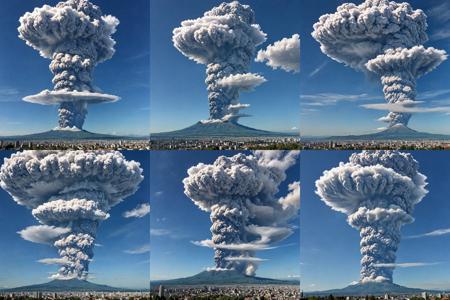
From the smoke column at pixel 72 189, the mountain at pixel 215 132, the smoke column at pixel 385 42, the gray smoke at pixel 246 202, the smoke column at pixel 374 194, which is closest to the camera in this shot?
the smoke column at pixel 374 194

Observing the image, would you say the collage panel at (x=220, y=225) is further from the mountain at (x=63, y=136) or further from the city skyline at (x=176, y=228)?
the mountain at (x=63, y=136)

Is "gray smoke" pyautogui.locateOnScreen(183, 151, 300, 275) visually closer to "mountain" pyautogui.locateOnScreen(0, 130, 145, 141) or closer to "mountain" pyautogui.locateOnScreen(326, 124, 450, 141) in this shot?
"mountain" pyautogui.locateOnScreen(326, 124, 450, 141)

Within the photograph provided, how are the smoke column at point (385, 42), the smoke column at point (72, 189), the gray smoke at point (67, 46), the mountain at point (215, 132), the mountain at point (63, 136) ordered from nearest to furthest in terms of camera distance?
the smoke column at point (385, 42) < the smoke column at point (72, 189) < the gray smoke at point (67, 46) < the mountain at point (63, 136) < the mountain at point (215, 132)

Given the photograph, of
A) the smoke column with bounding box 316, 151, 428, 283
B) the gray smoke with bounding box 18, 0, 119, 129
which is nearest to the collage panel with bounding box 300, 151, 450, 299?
the smoke column with bounding box 316, 151, 428, 283

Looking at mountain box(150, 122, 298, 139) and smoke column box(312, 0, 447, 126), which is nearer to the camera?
smoke column box(312, 0, 447, 126)

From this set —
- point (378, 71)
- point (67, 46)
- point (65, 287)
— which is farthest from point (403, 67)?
point (65, 287)

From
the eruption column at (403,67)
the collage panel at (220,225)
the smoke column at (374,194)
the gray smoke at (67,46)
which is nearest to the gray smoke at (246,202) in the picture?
the collage panel at (220,225)
